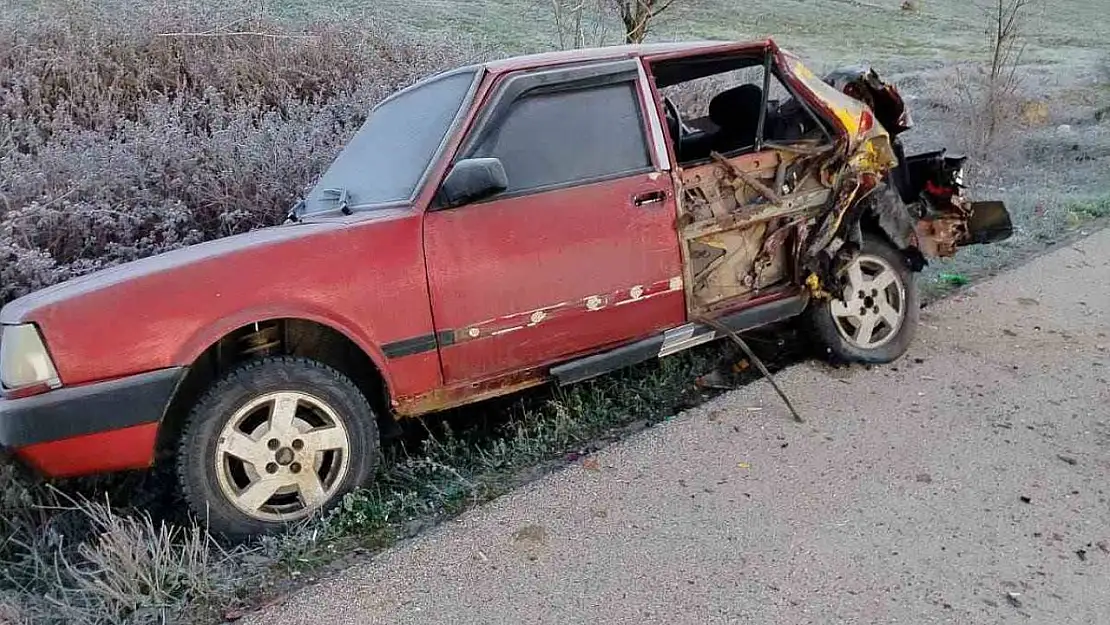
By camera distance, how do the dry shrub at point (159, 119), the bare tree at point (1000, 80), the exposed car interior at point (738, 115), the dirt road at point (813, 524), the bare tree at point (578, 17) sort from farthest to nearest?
the bare tree at point (1000, 80) → the bare tree at point (578, 17) → the dry shrub at point (159, 119) → the exposed car interior at point (738, 115) → the dirt road at point (813, 524)

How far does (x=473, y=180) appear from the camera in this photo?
11.0 feet

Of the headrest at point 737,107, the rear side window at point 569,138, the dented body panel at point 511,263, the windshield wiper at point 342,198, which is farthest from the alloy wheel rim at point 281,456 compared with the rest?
the headrest at point 737,107

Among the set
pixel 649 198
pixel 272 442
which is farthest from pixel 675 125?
pixel 272 442

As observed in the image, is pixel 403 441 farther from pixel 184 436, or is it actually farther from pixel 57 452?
pixel 57 452

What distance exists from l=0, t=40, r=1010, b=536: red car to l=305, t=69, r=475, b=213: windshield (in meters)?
0.02

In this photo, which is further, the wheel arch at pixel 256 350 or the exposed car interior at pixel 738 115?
the exposed car interior at pixel 738 115

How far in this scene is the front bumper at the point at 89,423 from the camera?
288cm

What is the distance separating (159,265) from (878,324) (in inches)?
146

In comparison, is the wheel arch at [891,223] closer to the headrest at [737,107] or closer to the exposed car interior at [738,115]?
the exposed car interior at [738,115]

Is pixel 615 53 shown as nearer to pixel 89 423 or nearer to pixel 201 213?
pixel 89 423

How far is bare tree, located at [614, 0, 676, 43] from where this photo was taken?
28.9ft

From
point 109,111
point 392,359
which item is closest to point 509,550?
point 392,359

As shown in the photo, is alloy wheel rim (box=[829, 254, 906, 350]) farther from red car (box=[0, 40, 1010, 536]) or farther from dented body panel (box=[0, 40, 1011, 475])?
dented body panel (box=[0, 40, 1011, 475])

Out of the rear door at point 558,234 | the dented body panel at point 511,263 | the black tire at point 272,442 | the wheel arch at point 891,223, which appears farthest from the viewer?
the wheel arch at point 891,223
